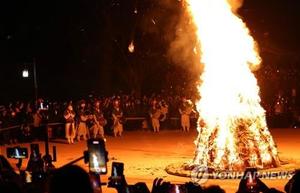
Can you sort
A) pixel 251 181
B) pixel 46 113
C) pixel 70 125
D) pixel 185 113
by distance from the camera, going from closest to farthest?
pixel 251 181 < pixel 46 113 < pixel 70 125 < pixel 185 113

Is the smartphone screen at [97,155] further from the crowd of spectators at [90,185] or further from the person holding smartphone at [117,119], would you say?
the person holding smartphone at [117,119]

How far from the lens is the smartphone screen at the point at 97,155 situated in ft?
24.8

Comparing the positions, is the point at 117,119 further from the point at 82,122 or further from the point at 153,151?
the point at 153,151

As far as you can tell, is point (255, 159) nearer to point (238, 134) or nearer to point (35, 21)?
point (238, 134)

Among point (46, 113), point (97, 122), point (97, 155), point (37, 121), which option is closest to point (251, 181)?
point (97, 155)

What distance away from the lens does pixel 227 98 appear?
15984mm

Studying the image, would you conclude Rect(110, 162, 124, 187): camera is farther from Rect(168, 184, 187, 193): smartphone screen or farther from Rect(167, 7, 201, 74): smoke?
Rect(167, 7, 201, 74): smoke

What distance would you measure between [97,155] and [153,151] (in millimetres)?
12296

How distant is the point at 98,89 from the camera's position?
39.0 meters

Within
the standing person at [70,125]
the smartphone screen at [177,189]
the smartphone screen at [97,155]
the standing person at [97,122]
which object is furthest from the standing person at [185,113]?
the smartphone screen at [177,189]

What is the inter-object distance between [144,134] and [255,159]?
35.3 ft

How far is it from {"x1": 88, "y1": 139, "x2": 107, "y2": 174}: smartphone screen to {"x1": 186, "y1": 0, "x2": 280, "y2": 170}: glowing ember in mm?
8220

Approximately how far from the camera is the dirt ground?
575 inches

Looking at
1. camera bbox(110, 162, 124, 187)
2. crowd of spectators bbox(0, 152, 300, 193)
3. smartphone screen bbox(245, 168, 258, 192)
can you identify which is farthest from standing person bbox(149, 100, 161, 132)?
smartphone screen bbox(245, 168, 258, 192)
